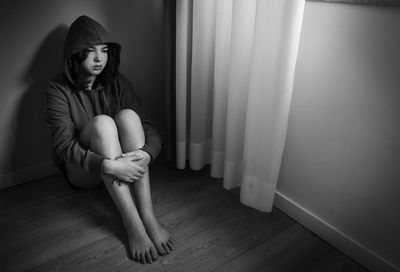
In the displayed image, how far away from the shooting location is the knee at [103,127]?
4.40 feet

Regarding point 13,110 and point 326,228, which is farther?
point 13,110

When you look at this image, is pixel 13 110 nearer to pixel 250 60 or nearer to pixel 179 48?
pixel 179 48

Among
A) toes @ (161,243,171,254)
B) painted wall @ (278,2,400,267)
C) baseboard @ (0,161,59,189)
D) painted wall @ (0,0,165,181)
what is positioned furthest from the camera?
baseboard @ (0,161,59,189)

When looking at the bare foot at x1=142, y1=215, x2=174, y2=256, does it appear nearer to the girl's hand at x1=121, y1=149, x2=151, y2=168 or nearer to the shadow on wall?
the girl's hand at x1=121, y1=149, x2=151, y2=168

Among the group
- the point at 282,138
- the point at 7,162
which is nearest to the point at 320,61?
the point at 282,138

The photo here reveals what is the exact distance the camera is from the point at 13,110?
1.60 metres

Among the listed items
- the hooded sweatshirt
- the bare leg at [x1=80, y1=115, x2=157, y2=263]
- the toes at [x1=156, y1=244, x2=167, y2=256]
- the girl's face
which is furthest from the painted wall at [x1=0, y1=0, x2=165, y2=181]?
the toes at [x1=156, y1=244, x2=167, y2=256]

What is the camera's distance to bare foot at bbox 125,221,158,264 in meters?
1.30

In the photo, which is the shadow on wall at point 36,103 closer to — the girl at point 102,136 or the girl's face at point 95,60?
the girl at point 102,136

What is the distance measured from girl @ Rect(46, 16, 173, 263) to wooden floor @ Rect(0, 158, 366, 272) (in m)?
0.11

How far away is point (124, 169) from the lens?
133 cm

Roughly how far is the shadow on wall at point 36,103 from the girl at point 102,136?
0.19m

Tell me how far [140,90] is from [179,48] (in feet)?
1.55

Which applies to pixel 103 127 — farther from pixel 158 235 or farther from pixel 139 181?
pixel 158 235
